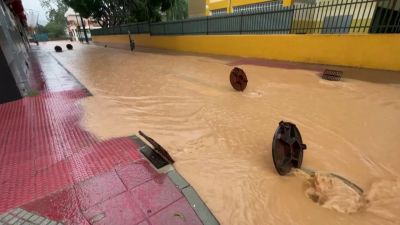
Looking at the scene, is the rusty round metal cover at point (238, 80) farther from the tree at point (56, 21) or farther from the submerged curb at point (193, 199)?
the tree at point (56, 21)

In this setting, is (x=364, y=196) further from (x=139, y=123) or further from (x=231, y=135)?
(x=139, y=123)

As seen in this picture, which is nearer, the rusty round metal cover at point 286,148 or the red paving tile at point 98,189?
the red paving tile at point 98,189

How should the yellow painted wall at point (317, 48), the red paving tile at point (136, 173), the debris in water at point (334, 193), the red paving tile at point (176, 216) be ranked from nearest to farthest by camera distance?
the red paving tile at point (176, 216) < the debris in water at point (334, 193) < the red paving tile at point (136, 173) < the yellow painted wall at point (317, 48)

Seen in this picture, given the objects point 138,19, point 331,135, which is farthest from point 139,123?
point 138,19

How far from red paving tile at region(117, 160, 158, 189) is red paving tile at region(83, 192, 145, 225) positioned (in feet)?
0.76

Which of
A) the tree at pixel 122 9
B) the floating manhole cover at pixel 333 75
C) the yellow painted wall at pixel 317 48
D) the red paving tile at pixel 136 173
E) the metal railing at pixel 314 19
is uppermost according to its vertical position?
the tree at pixel 122 9

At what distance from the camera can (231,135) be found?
354cm

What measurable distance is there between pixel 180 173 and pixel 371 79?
6.32 m

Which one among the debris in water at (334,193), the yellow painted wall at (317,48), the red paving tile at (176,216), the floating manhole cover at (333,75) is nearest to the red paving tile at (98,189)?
the red paving tile at (176,216)

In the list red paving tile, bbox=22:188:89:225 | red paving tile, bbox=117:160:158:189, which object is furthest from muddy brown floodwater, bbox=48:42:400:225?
red paving tile, bbox=22:188:89:225

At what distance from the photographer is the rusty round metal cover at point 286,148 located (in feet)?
8.16

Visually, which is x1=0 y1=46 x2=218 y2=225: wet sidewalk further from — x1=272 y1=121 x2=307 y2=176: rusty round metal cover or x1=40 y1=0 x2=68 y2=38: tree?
x1=40 y1=0 x2=68 y2=38: tree

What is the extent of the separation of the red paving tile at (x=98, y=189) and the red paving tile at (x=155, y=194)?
21cm

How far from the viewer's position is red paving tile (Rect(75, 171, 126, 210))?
222cm
